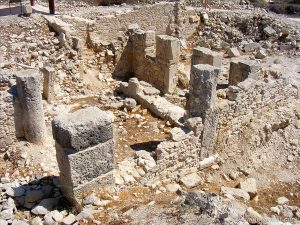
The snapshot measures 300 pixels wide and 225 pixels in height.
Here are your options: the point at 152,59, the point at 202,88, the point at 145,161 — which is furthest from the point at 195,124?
the point at 152,59

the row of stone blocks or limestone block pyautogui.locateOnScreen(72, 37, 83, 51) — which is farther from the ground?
limestone block pyautogui.locateOnScreen(72, 37, 83, 51)

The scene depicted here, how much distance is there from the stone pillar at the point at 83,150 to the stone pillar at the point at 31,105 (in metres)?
2.72

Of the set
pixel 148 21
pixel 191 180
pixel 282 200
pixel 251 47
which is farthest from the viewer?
pixel 148 21

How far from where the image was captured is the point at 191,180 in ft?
27.8

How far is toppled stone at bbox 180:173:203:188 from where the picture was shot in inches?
327

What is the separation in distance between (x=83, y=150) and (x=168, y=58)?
7.28 meters

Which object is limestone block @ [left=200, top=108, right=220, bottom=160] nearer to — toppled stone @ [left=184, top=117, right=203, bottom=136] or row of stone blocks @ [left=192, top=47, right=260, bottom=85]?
toppled stone @ [left=184, top=117, right=203, bottom=136]

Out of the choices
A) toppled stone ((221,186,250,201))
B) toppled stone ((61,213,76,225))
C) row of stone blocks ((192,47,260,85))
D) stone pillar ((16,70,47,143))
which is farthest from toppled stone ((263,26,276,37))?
toppled stone ((61,213,76,225))

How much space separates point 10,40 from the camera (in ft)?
42.8

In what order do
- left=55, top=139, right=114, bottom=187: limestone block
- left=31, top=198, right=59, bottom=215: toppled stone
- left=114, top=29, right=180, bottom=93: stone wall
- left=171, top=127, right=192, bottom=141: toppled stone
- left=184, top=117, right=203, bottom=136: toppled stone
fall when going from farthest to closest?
1. left=114, top=29, right=180, bottom=93: stone wall
2. left=184, top=117, right=203, bottom=136: toppled stone
3. left=171, top=127, right=192, bottom=141: toppled stone
4. left=31, top=198, right=59, bottom=215: toppled stone
5. left=55, top=139, right=114, bottom=187: limestone block

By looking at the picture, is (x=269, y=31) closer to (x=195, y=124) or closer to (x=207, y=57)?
(x=207, y=57)

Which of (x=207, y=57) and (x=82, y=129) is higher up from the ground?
(x=207, y=57)

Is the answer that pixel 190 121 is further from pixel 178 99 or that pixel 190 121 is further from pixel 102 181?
pixel 178 99

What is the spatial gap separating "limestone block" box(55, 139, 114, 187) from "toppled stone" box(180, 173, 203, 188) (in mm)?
2322
